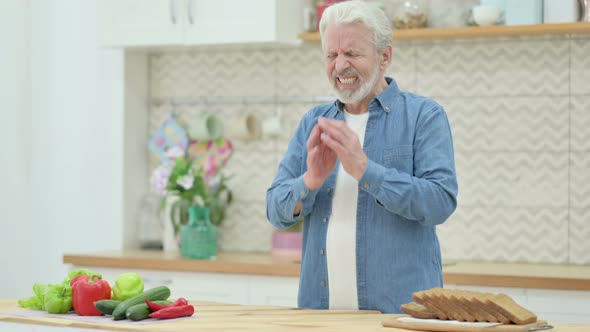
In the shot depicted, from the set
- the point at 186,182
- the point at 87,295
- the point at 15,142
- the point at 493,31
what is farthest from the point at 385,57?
the point at 15,142

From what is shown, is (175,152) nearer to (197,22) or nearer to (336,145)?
(197,22)

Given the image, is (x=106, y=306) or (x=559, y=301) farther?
(x=559, y=301)

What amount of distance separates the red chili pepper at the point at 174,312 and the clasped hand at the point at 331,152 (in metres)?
0.44

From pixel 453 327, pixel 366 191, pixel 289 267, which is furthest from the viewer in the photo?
pixel 289 267

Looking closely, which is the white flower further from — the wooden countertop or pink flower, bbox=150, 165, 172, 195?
the wooden countertop

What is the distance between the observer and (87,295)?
228cm

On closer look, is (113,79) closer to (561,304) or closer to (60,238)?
(60,238)

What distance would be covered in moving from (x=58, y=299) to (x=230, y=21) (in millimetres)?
1963

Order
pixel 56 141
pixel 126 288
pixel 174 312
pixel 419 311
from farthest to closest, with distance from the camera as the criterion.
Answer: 1. pixel 56 141
2. pixel 126 288
3. pixel 174 312
4. pixel 419 311

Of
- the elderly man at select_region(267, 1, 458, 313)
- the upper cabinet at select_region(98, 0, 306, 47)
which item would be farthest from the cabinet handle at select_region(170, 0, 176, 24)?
the elderly man at select_region(267, 1, 458, 313)

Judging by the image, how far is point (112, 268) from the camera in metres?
4.01

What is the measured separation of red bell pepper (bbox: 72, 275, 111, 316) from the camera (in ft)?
7.49

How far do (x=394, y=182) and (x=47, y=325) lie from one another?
0.89 meters

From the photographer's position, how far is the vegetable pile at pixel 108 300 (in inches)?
86.9
